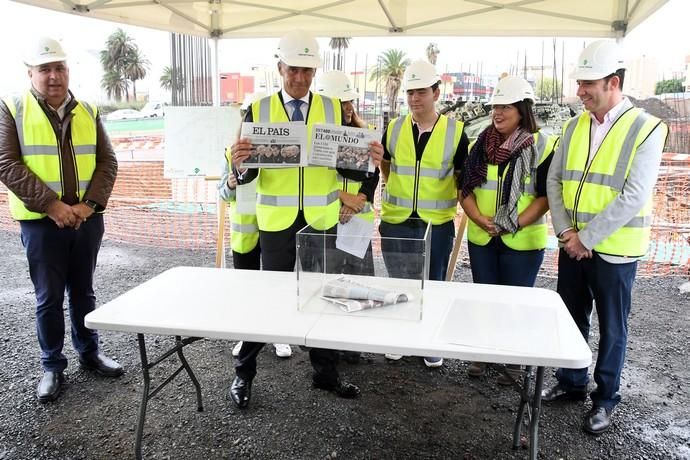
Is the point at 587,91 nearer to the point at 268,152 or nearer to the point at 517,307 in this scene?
the point at 517,307

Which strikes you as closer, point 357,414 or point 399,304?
point 399,304

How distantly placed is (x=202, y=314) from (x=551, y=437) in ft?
6.52

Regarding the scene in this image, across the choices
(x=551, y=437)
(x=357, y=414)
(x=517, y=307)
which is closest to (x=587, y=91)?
(x=517, y=307)

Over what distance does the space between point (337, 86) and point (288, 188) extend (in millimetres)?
1348

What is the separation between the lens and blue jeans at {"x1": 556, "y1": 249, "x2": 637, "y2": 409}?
2.78 metres

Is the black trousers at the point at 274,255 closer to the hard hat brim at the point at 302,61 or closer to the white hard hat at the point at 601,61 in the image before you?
the hard hat brim at the point at 302,61

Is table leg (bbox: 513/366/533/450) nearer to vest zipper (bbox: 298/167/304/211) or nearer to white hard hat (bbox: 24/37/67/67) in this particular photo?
vest zipper (bbox: 298/167/304/211)

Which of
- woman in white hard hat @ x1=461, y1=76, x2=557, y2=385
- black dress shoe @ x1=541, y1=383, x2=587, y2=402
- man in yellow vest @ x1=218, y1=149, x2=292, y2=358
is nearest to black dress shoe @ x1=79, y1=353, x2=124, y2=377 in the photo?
man in yellow vest @ x1=218, y1=149, x2=292, y2=358

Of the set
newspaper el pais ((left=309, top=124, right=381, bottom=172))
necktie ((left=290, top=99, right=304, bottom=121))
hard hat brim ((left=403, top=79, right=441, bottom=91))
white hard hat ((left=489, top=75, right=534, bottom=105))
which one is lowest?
newspaper el pais ((left=309, top=124, right=381, bottom=172))

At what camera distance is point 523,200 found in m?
3.12

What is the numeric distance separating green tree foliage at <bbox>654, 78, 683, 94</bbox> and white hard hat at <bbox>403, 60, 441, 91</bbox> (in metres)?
12.9

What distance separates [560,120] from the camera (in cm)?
442

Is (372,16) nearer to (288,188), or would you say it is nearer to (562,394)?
(288,188)

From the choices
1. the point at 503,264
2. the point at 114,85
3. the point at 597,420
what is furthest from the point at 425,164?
the point at 114,85
